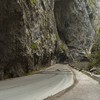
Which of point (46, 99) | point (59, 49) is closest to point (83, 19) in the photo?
point (59, 49)

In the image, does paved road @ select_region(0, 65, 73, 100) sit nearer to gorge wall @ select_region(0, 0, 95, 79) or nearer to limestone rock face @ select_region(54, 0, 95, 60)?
gorge wall @ select_region(0, 0, 95, 79)

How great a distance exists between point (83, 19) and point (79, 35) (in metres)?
7.63

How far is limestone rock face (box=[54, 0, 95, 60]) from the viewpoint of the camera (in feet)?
336

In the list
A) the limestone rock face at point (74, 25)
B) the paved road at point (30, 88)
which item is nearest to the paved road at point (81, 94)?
the paved road at point (30, 88)

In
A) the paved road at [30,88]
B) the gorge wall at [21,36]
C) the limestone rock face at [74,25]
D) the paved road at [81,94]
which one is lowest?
the paved road at [81,94]

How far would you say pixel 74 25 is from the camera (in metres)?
107

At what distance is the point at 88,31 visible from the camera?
11538cm

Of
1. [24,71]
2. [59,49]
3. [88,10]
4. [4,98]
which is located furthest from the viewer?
[88,10]

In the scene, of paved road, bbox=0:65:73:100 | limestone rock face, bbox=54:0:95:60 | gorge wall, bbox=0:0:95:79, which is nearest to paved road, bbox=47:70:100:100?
paved road, bbox=0:65:73:100

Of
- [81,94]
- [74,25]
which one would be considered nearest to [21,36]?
[81,94]

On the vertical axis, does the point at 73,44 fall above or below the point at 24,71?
above

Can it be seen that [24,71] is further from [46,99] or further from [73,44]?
[73,44]

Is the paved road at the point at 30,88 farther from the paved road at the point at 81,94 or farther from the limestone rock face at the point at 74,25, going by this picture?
the limestone rock face at the point at 74,25

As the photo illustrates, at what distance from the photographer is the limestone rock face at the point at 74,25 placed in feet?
336
